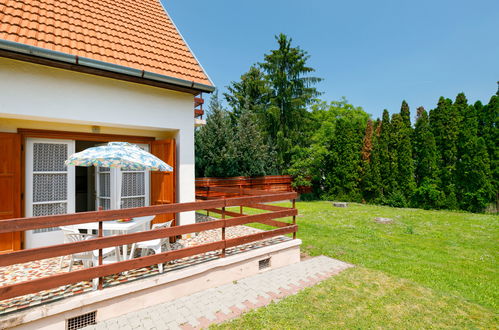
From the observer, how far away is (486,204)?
453 inches

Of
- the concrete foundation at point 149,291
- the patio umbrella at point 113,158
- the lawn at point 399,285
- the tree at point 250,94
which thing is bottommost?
the lawn at point 399,285

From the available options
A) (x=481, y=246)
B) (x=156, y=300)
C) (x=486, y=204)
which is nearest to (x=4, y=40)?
(x=156, y=300)

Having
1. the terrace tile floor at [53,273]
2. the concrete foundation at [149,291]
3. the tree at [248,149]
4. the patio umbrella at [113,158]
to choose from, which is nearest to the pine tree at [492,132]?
the tree at [248,149]

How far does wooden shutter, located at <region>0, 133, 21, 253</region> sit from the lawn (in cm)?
462

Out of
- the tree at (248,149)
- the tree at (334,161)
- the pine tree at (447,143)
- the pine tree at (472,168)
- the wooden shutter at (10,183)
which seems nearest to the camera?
the wooden shutter at (10,183)

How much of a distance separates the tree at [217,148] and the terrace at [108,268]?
34.6 ft

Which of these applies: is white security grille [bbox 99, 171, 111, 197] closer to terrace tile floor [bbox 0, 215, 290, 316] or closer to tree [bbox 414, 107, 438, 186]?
terrace tile floor [bbox 0, 215, 290, 316]

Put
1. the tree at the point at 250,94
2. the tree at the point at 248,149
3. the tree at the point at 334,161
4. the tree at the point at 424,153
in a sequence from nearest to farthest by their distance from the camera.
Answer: the tree at the point at 424,153
the tree at the point at 334,161
the tree at the point at 248,149
the tree at the point at 250,94

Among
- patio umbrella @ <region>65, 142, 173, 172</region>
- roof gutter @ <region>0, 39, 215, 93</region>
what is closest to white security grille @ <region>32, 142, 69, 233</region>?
patio umbrella @ <region>65, 142, 173, 172</region>

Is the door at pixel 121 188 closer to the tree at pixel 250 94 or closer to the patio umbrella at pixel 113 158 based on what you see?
the patio umbrella at pixel 113 158

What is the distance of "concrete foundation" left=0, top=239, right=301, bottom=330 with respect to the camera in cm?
269

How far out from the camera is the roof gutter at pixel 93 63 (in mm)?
3828

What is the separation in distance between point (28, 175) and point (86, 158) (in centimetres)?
211

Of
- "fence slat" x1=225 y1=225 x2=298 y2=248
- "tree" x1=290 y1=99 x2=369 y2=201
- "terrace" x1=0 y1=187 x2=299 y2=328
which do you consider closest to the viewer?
"terrace" x1=0 y1=187 x2=299 y2=328
